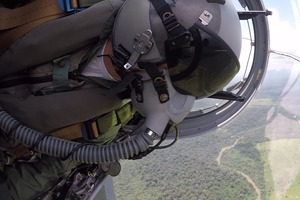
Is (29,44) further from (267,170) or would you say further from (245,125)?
(267,170)

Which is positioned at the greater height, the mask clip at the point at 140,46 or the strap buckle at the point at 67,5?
the strap buckle at the point at 67,5

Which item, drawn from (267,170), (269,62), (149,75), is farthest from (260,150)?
(149,75)

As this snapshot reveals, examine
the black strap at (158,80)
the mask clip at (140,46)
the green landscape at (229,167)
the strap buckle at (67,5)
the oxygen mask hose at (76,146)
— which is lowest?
the green landscape at (229,167)

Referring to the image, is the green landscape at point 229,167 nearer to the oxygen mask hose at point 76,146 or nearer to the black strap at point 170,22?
the oxygen mask hose at point 76,146

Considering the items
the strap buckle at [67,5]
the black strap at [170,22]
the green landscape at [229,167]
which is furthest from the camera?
the green landscape at [229,167]

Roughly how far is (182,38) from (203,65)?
131mm

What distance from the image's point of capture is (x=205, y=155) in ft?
11.9

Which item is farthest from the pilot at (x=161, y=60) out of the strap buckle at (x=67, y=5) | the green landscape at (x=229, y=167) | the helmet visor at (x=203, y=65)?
the green landscape at (x=229, y=167)

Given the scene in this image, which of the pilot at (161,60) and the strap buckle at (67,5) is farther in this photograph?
the strap buckle at (67,5)

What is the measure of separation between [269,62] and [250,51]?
0.19 m

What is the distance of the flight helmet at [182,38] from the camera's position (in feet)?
4.32

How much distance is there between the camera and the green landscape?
3.49 m

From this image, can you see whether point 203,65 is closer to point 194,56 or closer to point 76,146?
point 194,56

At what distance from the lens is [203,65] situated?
1.36 meters
